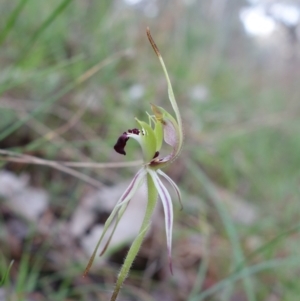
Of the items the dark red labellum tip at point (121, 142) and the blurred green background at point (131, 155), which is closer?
the dark red labellum tip at point (121, 142)

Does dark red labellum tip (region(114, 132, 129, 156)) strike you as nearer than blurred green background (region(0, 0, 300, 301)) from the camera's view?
Yes

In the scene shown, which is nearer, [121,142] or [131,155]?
[121,142]

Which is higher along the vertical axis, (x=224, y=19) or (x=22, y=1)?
(x=224, y=19)

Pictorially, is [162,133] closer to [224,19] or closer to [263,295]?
[263,295]

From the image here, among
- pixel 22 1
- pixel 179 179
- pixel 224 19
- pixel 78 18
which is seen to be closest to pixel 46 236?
pixel 22 1

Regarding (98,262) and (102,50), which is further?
(102,50)

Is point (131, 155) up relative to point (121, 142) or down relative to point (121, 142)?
up

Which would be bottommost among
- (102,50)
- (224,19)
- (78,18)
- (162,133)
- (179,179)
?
(162,133)

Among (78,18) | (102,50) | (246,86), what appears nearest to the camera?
(102,50)
